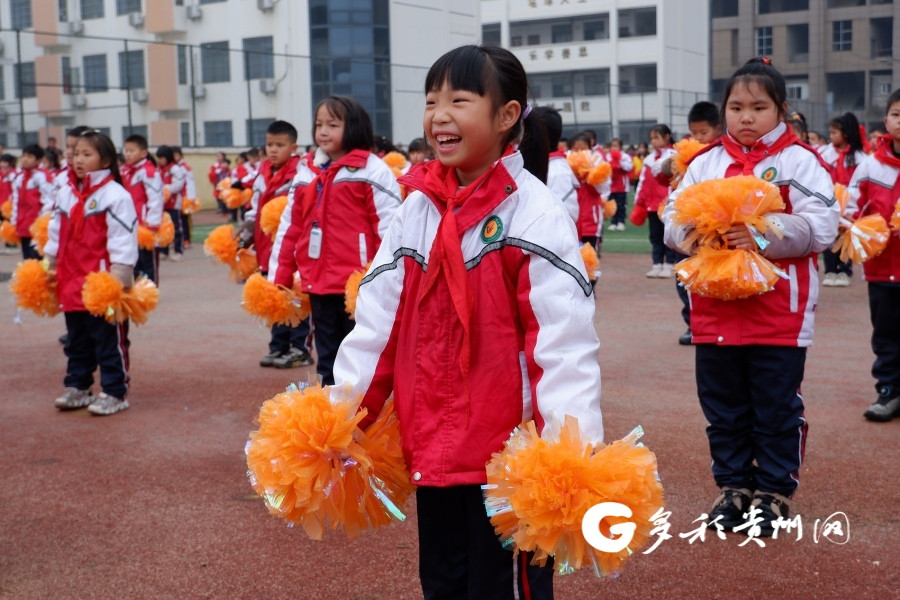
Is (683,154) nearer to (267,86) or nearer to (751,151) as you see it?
(751,151)

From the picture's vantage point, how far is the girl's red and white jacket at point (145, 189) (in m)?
11.8

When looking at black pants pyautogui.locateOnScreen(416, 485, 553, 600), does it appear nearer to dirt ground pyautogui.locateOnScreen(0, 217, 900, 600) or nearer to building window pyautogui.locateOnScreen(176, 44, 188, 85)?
dirt ground pyautogui.locateOnScreen(0, 217, 900, 600)

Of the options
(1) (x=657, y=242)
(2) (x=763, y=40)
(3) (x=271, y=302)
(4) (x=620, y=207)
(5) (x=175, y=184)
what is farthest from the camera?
(2) (x=763, y=40)

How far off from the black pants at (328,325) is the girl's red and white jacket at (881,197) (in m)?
3.10

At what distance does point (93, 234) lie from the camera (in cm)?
687

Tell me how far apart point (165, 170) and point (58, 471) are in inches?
529

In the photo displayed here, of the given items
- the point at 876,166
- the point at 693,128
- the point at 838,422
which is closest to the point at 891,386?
the point at 838,422

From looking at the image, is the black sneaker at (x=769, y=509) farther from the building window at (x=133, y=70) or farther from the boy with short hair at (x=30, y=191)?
the building window at (x=133, y=70)

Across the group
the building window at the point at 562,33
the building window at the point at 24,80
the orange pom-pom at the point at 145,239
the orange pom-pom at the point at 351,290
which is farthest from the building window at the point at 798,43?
the orange pom-pom at the point at 351,290

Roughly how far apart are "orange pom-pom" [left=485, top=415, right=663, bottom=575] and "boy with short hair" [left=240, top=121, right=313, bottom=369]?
5840 mm

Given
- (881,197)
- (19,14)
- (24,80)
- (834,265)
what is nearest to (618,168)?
(834,265)

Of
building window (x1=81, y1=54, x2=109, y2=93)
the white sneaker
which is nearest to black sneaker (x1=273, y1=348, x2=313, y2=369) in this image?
the white sneaker

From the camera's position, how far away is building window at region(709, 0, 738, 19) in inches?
2510

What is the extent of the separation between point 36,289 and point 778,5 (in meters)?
62.7
